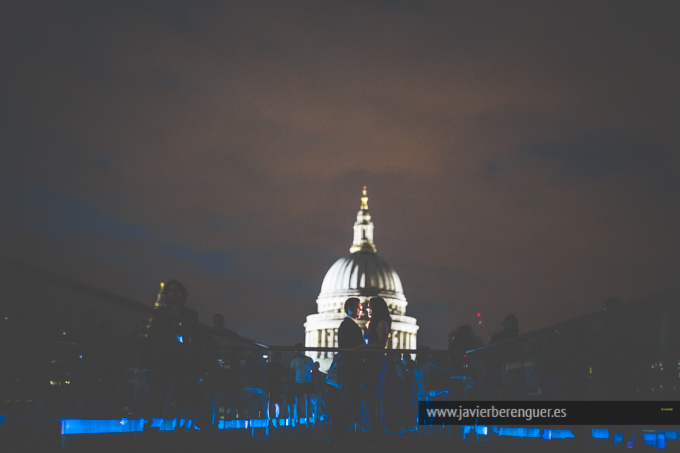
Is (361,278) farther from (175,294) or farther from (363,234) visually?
(175,294)

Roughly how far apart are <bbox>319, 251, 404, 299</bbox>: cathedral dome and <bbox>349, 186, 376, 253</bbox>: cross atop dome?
4576 millimetres

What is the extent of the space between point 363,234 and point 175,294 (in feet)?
463

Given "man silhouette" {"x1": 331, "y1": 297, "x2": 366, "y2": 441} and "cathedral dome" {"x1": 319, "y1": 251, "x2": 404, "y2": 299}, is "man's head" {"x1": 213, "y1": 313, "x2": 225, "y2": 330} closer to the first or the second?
"man silhouette" {"x1": 331, "y1": 297, "x2": 366, "y2": 441}

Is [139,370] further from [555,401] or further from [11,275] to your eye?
[555,401]

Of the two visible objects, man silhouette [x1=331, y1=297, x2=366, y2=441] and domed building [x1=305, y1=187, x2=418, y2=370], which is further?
domed building [x1=305, y1=187, x2=418, y2=370]

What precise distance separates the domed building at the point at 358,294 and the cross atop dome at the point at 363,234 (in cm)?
121

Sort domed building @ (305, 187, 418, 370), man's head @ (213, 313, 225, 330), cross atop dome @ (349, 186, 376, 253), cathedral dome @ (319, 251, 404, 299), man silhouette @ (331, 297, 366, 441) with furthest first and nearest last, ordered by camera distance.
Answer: cross atop dome @ (349, 186, 376, 253), cathedral dome @ (319, 251, 404, 299), domed building @ (305, 187, 418, 370), man's head @ (213, 313, 225, 330), man silhouette @ (331, 297, 366, 441)

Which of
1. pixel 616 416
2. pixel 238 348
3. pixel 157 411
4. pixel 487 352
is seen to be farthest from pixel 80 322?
pixel 487 352

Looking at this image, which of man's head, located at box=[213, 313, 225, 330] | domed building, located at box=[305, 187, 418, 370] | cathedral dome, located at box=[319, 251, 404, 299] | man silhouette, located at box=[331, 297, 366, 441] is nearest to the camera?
man silhouette, located at box=[331, 297, 366, 441]

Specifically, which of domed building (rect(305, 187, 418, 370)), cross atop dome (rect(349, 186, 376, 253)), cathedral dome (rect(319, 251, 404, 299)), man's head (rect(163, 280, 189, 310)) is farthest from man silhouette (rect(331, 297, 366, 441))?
cross atop dome (rect(349, 186, 376, 253))

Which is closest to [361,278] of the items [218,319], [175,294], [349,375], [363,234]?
[363,234]

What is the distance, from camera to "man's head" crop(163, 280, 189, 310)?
37.9 feet

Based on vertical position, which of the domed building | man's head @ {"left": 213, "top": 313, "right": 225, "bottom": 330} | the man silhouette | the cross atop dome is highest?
the cross atop dome

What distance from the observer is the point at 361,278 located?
135 meters
